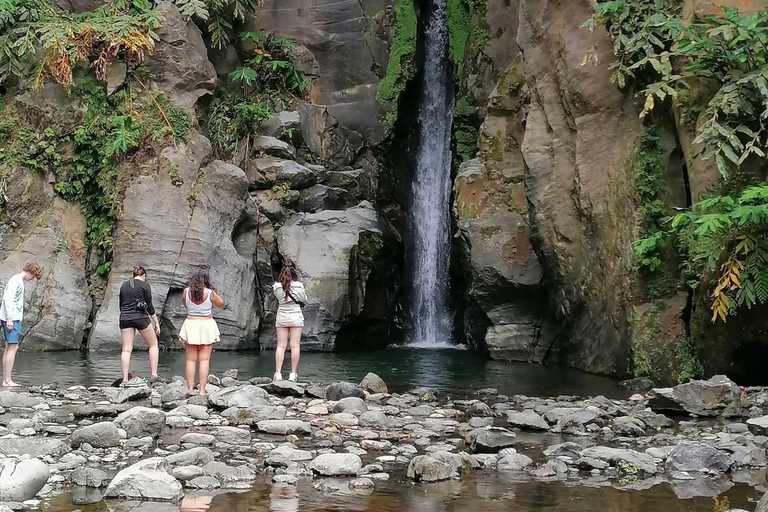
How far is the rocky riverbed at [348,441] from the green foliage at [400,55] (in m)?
16.4

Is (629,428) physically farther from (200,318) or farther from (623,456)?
(200,318)

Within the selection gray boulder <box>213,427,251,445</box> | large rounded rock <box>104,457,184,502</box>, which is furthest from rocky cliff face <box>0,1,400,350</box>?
large rounded rock <box>104,457,184,502</box>

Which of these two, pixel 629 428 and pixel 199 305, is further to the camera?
pixel 199 305

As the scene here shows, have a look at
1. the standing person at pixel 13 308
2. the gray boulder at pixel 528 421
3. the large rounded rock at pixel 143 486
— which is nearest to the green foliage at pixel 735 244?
the gray boulder at pixel 528 421

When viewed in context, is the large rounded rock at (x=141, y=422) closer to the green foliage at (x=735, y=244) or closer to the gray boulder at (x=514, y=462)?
the gray boulder at (x=514, y=462)

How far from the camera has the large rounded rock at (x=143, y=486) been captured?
5.84 meters

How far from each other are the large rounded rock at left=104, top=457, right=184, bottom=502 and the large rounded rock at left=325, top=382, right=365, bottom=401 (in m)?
5.30

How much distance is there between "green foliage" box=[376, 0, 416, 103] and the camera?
2655 centimetres

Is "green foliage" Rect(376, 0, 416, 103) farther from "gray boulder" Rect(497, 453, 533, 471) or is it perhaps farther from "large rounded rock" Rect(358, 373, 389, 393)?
"gray boulder" Rect(497, 453, 533, 471)

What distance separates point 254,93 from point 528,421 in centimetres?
1887

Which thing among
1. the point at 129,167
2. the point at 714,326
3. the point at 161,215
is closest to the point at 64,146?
the point at 129,167

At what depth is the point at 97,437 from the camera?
7496 millimetres

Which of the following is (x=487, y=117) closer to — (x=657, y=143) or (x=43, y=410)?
(x=657, y=143)

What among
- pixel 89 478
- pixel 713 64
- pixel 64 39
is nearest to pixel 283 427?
pixel 89 478
